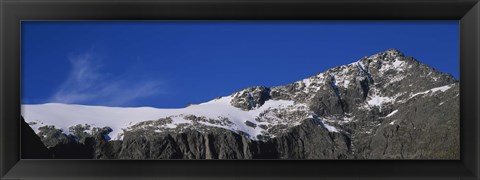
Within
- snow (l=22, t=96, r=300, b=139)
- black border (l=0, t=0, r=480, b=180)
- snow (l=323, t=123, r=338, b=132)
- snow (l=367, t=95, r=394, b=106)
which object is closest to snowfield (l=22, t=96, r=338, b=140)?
snow (l=22, t=96, r=300, b=139)

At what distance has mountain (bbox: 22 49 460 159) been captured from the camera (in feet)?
6.06

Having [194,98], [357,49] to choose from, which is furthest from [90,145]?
[357,49]

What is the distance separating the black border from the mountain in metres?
0.08

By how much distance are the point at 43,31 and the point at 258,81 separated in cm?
88

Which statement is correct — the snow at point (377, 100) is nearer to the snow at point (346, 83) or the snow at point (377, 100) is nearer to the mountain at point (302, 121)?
the mountain at point (302, 121)

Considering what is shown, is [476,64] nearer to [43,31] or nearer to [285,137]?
[285,137]

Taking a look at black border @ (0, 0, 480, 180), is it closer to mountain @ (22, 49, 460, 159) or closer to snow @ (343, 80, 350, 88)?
mountain @ (22, 49, 460, 159)

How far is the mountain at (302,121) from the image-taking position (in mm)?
1847

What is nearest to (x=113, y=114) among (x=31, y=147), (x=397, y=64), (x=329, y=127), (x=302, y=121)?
(x=31, y=147)

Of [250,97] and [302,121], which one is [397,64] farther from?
[250,97]

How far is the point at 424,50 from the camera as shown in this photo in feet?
6.74

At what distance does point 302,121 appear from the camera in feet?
7.95
